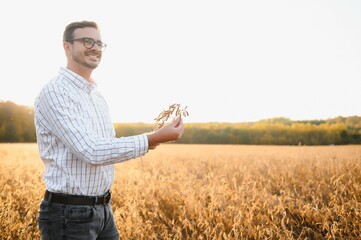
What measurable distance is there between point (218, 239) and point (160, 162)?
21.8 feet

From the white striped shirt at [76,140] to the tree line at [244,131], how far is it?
110ft

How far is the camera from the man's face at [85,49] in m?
2.08

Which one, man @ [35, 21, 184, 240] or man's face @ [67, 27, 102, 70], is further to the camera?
man's face @ [67, 27, 102, 70]

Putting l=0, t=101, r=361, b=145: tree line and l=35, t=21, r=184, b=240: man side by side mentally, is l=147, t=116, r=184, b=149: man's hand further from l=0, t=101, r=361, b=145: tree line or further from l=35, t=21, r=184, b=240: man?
l=0, t=101, r=361, b=145: tree line

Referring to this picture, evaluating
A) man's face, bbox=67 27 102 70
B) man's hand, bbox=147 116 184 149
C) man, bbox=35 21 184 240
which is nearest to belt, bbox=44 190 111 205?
man, bbox=35 21 184 240

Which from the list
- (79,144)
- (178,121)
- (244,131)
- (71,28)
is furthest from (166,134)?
(244,131)

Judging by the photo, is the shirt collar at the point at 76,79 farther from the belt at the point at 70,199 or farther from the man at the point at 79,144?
the belt at the point at 70,199

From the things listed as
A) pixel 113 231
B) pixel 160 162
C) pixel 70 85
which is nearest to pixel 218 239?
pixel 113 231

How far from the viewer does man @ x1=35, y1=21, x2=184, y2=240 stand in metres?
1.77

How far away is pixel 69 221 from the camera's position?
1.94m

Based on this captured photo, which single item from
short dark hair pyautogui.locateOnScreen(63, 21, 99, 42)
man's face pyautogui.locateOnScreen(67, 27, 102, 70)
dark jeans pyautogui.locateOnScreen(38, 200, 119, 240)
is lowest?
dark jeans pyautogui.locateOnScreen(38, 200, 119, 240)

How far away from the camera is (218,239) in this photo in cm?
363

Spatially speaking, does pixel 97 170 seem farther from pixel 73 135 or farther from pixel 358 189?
pixel 358 189

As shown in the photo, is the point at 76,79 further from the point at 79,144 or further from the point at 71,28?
the point at 79,144
